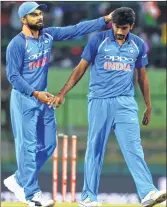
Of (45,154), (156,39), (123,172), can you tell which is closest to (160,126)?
(123,172)

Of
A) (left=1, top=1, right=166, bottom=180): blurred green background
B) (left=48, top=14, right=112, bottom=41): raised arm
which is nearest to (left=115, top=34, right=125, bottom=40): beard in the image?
(left=48, top=14, right=112, bottom=41): raised arm

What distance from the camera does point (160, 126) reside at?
17.0m

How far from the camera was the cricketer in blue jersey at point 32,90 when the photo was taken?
10.1 metres

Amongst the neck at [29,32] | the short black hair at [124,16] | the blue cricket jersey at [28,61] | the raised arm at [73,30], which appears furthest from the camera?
the raised arm at [73,30]

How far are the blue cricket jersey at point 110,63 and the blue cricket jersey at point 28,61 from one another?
268 mm

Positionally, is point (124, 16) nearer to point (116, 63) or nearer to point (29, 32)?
point (116, 63)

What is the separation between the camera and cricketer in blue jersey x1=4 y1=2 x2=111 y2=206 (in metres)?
10.1

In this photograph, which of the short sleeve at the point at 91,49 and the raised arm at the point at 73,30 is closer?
the short sleeve at the point at 91,49

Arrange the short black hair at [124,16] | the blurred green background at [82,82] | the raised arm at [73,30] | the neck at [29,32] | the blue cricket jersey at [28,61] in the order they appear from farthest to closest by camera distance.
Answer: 1. the blurred green background at [82,82]
2. the raised arm at [73,30]
3. the neck at [29,32]
4. the blue cricket jersey at [28,61]
5. the short black hair at [124,16]

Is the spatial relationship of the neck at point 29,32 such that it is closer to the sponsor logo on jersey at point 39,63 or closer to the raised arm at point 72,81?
the sponsor logo on jersey at point 39,63

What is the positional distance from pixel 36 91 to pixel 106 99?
0.64 m

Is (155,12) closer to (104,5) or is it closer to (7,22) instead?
(104,5)

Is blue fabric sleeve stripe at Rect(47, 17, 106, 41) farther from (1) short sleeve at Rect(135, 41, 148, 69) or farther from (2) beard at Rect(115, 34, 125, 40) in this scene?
(1) short sleeve at Rect(135, 41, 148, 69)

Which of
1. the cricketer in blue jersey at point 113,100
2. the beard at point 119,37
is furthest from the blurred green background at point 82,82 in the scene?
the beard at point 119,37
